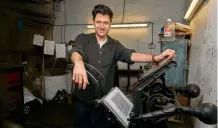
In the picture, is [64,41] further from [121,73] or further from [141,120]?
[141,120]

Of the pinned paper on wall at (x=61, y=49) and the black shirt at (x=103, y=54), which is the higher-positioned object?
the pinned paper on wall at (x=61, y=49)

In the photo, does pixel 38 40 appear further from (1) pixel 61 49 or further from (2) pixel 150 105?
(2) pixel 150 105

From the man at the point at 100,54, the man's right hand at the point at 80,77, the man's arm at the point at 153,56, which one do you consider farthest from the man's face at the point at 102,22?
Result: the man's right hand at the point at 80,77

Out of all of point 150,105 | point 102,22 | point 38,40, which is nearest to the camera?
point 150,105

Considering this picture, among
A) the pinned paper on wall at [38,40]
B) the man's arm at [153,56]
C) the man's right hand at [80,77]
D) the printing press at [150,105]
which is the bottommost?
the printing press at [150,105]

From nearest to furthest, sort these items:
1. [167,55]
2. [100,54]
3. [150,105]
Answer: [150,105]
[167,55]
[100,54]

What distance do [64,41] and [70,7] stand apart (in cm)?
83

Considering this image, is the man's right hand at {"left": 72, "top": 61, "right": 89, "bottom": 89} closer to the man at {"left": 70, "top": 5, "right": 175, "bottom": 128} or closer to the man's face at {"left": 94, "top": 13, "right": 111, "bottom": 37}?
the man at {"left": 70, "top": 5, "right": 175, "bottom": 128}

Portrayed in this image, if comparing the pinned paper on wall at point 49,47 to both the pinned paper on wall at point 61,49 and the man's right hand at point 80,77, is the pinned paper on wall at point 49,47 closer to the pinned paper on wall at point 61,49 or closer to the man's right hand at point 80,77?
the pinned paper on wall at point 61,49

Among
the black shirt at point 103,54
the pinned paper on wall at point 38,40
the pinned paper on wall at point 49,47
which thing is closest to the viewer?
the black shirt at point 103,54

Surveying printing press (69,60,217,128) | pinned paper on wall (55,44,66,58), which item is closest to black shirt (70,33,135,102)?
printing press (69,60,217,128)

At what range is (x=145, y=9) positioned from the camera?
4.47 metres

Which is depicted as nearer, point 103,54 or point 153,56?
point 153,56

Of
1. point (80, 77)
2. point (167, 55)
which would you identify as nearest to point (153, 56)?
point (167, 55)
